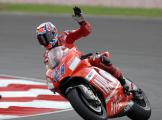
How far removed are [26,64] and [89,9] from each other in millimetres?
7881

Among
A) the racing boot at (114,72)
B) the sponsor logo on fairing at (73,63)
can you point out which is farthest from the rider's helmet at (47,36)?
the racing boot at (114,72)

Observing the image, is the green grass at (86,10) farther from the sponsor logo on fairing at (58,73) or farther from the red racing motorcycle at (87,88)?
the sponsor logo on fairing at (58,73)

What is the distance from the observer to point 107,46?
17078 mm

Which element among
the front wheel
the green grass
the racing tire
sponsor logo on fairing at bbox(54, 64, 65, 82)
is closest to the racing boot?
the racing tire

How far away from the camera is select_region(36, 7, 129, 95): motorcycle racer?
9305mm

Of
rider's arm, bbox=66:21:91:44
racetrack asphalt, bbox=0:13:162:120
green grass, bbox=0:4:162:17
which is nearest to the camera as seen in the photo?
rider's arm, bbox=66:21:91:44

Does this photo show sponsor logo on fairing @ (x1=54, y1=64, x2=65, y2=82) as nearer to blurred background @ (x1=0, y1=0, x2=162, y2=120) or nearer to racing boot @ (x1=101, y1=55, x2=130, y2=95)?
racing boot @ (x1=101, y1=55, x2=130, y2=95)

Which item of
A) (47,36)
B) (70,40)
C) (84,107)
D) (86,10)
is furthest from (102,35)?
(84,107)

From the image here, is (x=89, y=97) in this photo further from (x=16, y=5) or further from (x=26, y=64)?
(x=16, y=5)

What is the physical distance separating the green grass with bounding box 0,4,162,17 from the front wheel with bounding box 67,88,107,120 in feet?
41.6

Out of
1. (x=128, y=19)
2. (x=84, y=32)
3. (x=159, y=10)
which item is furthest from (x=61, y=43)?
(x=159, y=10)

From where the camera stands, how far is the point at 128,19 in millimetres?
20688

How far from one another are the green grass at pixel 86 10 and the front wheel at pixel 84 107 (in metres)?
12.7

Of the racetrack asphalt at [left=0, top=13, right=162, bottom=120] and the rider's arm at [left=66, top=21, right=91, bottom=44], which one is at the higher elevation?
the rider's arm at [left=66, top=21, right=91, bottom=44]
